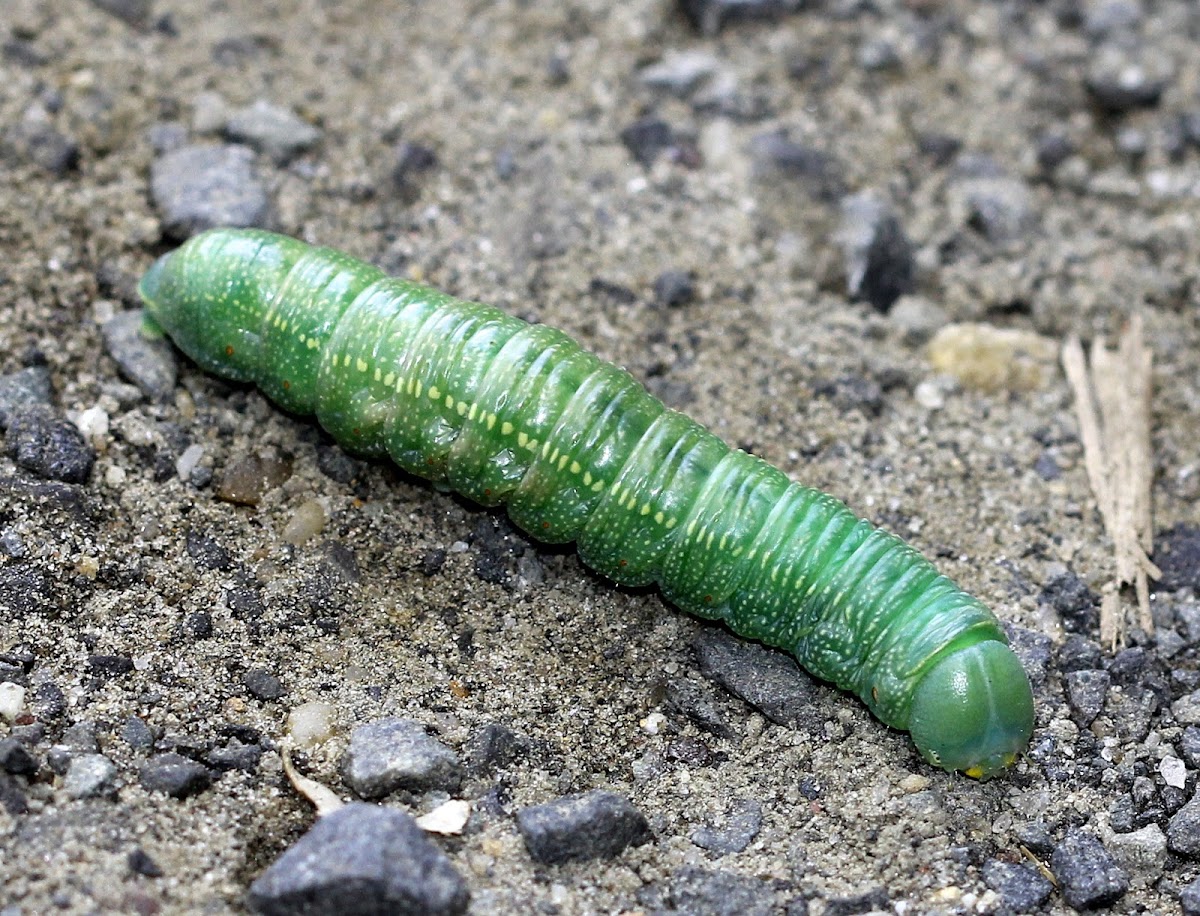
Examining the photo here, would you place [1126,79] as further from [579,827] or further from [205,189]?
[579,827]

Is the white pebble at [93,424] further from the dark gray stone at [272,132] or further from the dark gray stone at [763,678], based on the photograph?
the dark gray stone at [763,678]

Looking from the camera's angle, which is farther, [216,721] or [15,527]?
[15,527]

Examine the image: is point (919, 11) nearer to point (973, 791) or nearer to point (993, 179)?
point (993, 179)

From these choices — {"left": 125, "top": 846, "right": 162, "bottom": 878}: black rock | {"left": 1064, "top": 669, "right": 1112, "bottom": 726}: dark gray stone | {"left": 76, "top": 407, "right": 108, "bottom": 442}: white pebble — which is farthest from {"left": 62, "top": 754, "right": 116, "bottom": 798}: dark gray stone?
{"left": 1064, "top": 669, "right": 1112, "bottom": 726}: dark gray stone

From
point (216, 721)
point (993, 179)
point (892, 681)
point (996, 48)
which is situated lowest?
point (216, 721)

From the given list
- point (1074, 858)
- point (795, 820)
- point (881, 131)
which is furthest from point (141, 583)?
point (881, 131)

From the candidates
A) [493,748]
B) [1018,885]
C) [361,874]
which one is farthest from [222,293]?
[1018,885]

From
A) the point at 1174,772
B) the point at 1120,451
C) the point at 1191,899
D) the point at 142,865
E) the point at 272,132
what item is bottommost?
→ the point at 142,865
